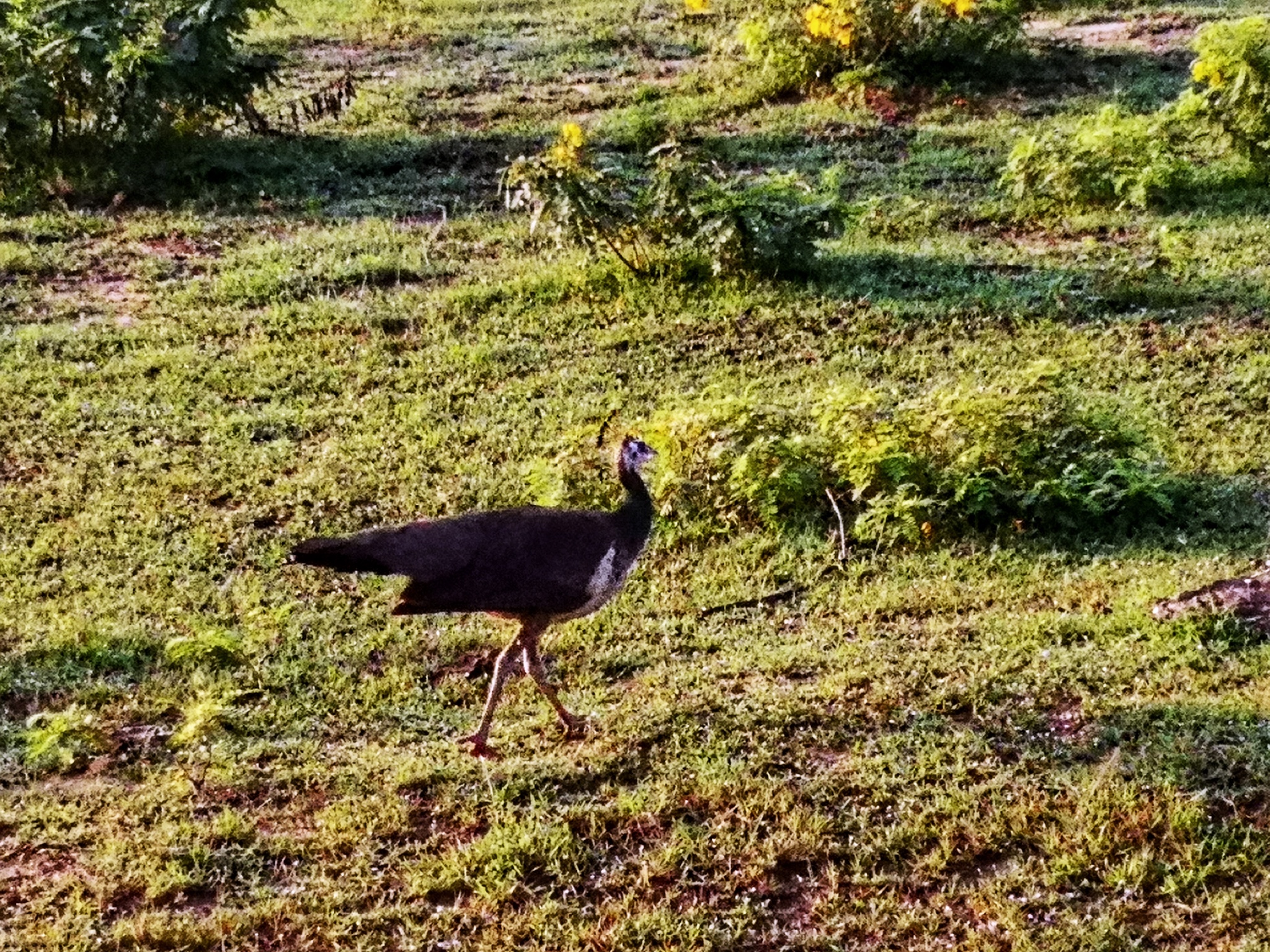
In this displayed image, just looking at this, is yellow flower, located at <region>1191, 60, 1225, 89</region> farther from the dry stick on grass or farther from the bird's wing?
the bird's wing

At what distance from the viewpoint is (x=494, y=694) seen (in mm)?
5043

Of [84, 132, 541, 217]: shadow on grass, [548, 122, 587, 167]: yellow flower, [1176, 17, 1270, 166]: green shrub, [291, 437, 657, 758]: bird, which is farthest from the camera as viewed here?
[84, 132, 541, 217]: shadow on grass

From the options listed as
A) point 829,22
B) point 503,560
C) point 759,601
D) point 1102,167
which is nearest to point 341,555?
point 503,560

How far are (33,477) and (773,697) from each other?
4407 millimetres

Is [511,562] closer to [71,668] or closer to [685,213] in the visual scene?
[71,668]

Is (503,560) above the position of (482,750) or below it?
above

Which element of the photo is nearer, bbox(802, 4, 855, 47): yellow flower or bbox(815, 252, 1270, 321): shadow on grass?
bbox(815, 252, 1270, 321): shadow on grass

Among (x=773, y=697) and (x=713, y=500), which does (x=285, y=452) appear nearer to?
(x=713, y=500)

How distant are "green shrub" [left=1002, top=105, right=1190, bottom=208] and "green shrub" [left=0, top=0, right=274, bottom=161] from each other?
20.3 ft

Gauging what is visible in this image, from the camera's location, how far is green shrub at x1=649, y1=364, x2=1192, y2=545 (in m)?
6.57

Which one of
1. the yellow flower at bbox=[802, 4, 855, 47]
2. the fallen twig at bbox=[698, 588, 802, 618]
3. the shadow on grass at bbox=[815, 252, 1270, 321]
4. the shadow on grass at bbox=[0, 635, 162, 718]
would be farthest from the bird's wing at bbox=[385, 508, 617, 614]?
the yellow flower at bbox=[802, 4, 855, 47]

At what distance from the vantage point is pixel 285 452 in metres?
7.87

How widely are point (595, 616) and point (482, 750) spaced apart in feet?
4.09

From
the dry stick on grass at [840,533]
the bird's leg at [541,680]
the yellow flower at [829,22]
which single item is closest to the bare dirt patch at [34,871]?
the bird's leg at [541,680]
